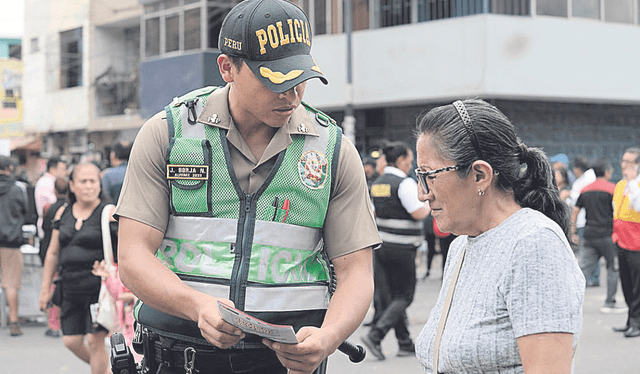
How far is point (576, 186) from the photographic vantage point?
14008mm

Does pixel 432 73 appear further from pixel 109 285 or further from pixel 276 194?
pixel 276 194

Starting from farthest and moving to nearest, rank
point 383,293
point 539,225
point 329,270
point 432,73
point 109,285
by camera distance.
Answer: point 432,73
point 383,293
point 109,285
point 329,270
point 539,225

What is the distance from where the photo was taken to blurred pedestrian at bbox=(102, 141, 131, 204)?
816 cm

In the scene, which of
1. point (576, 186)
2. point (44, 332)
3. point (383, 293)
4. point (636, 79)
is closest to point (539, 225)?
point (383, 293)

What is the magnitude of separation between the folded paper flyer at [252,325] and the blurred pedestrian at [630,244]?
7.72 meters

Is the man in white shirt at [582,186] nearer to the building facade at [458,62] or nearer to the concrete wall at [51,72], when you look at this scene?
the building facade at [458,62]

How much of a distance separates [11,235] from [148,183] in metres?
8.22

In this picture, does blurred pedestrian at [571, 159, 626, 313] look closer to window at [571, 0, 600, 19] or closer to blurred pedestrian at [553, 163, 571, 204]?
blurred pedestrian at [553, 163, 571, 204]

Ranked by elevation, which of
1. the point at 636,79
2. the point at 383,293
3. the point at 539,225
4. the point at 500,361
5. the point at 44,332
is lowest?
the point at 44,332

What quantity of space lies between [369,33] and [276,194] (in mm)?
19079

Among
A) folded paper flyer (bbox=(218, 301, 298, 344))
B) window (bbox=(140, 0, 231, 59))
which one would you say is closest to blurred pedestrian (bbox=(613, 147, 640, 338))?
folded paper flyer (bbox=(218, 301, 298, 344))

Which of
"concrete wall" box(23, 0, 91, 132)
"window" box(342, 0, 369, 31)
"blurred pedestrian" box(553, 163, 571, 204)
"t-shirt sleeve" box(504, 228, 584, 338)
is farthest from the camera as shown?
"concrete wall" box(23, 0, 91, 132)

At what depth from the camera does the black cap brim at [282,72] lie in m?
2.78

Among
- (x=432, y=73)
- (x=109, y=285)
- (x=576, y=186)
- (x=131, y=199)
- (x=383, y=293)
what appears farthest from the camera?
(x=432, y=73)
